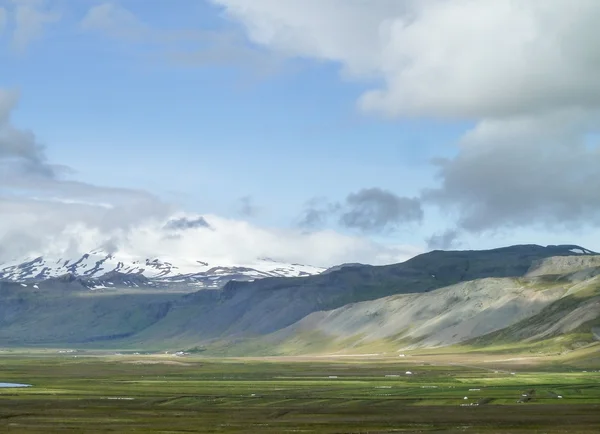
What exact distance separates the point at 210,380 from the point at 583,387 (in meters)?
63.9

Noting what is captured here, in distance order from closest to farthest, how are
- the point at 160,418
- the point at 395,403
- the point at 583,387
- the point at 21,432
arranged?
the point at 21,432 < the point at 160,418 < the point at 395,403 < the point at 583,387

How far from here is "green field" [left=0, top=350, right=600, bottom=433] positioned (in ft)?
316

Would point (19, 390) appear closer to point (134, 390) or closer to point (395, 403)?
point (134, 390)

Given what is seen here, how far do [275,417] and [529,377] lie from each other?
75.7m

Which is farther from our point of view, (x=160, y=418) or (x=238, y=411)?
(x=238, y=411)

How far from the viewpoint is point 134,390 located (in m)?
148

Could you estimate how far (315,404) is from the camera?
121m

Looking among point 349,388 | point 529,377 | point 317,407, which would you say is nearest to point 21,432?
point 317,407

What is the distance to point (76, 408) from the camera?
11669 cm

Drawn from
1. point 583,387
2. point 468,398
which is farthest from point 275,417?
point 583,387

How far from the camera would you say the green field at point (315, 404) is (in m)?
96.2

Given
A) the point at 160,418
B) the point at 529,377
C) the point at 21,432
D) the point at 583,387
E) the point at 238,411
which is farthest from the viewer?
the point at 529,377

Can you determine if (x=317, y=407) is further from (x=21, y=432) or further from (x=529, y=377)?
(x=529, y=377)

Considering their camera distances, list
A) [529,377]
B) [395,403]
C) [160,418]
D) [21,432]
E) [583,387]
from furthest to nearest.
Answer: [529,377]
[583,387]
[395,403]
[160,418]
[21,432]
